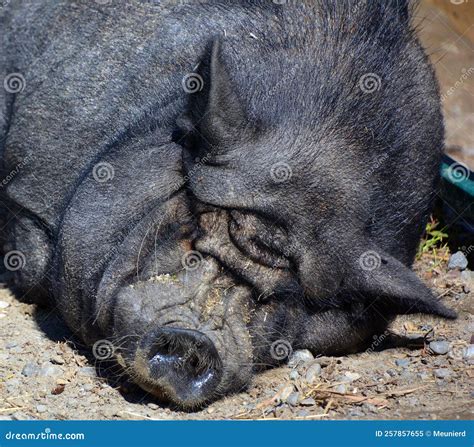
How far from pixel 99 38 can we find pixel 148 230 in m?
1.46

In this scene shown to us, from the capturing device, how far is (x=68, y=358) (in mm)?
5867

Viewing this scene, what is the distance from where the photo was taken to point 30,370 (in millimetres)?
5684

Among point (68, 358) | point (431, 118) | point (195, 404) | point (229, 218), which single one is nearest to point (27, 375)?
point (68, 358)

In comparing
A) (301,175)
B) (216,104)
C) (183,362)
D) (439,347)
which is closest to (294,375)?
(183,362)

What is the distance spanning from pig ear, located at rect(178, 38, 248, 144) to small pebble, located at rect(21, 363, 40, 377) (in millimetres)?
1721

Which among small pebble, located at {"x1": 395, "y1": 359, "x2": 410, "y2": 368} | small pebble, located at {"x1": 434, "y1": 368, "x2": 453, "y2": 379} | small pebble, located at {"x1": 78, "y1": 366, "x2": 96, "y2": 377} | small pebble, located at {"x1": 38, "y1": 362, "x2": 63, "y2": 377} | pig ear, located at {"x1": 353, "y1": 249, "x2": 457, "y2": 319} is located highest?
pig ear, located at {"x1": 353, "y1": 249, "x2": 457, "y2": 319}

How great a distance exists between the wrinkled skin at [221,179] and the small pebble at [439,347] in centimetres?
31

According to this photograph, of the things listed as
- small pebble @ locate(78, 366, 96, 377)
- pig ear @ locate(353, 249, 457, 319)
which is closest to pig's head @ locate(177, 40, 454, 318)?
pig ear @ locate(353, 249, 457, 319)

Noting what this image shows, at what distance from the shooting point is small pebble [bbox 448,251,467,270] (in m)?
7.12

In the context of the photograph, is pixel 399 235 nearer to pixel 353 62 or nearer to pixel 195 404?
pixel 353 62

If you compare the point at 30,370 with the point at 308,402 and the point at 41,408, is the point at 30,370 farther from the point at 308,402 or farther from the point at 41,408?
the point at 308,402

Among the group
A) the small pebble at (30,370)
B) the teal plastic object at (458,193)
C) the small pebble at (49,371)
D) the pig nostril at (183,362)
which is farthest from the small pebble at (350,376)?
the teal plastic object at (458,193)

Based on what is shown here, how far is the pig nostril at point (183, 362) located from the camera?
4965mm

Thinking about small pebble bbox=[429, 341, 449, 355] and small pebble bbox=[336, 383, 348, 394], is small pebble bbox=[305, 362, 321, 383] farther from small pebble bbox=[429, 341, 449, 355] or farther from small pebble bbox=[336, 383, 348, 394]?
small pebble bbox=[429, 341, 449, 355]
